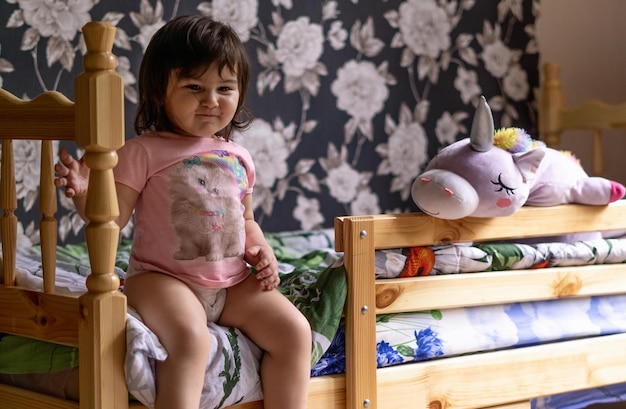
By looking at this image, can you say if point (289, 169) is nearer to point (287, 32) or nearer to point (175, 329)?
point (287, 32)

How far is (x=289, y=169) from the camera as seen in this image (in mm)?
2617

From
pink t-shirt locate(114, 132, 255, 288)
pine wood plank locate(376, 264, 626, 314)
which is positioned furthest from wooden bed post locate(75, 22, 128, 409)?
pine wood plank locate(376, 264, 626, 314)

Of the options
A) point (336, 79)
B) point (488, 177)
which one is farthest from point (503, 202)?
point (336, 79)

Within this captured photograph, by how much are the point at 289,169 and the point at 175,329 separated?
53.1 inches

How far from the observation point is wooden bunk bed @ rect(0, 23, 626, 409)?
1.25 m

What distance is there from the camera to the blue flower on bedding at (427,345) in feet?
5.24

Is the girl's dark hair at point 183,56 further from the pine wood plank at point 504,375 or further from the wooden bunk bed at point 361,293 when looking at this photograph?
the pine wood plank at point 504,375

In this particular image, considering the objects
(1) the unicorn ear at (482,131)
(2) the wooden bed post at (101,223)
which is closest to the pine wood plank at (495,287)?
(1) the unicorn ear at (482,131)

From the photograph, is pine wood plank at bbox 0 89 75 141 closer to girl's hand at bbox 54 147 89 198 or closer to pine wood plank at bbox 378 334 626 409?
girl's hand at bbox 54 147 89 198

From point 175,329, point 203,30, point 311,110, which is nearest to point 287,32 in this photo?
point 311,110

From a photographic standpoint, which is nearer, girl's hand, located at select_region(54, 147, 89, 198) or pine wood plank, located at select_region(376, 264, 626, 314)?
girl's hand, located at select_region(54, 147, 89, 198)

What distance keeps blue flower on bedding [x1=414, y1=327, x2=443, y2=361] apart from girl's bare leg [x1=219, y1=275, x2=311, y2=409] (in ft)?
0.84

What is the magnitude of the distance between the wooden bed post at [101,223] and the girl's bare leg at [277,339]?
8.6 inches

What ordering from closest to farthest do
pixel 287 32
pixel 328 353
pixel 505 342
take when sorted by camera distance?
pixel 328 353 → pixel 505 342 → pixel 287 32
